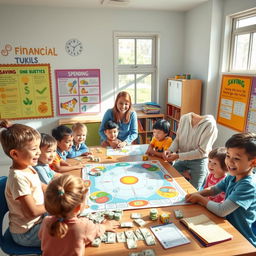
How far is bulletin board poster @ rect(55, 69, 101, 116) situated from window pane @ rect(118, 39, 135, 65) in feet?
1.70

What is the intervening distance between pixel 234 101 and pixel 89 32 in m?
2.54

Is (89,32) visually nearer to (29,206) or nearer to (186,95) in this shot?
(186,95)

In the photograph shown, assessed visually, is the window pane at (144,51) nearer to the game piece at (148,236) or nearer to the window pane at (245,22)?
the window pane at (245,22)

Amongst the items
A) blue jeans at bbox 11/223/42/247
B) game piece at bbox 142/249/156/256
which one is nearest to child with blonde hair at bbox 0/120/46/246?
blue jeans at bbox 11/223/42/247

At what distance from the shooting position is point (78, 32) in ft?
12.7

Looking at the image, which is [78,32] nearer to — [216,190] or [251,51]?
[251,51]

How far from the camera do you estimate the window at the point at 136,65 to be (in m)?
4.20

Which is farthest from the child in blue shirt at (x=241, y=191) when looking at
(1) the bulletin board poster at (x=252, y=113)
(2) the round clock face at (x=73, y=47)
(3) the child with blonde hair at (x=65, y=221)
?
(2) the round clock face at (x=73, y=47)

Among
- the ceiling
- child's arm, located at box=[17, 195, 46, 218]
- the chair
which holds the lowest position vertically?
the chair

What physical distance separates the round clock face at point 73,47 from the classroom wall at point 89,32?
6 centimetres

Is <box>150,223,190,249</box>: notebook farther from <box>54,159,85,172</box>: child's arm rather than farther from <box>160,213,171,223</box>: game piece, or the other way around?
<box>54,159,85,172</box>: child's arm

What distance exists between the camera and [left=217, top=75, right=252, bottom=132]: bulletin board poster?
122 inches

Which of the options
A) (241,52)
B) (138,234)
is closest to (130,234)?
(138,234)

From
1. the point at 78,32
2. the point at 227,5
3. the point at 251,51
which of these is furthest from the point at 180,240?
the point at 78,32
